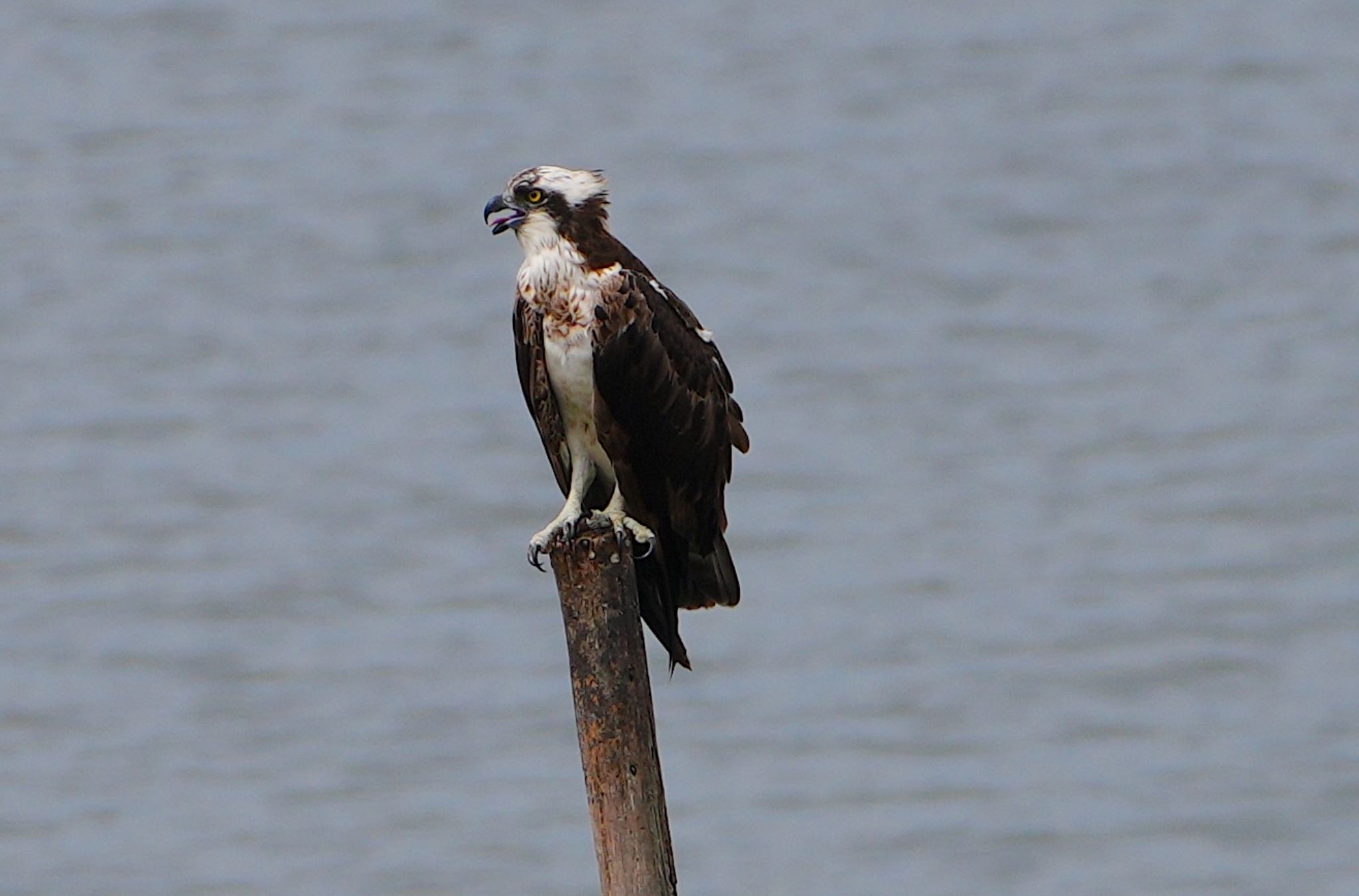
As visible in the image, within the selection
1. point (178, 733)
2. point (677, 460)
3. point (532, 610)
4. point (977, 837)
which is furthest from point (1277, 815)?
point (677, 460)

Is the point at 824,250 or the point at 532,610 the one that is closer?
the point at 532,610

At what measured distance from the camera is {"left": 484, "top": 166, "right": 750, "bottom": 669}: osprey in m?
6.72

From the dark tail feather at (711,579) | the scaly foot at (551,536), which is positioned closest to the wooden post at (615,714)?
the scaly foot at (551,536)

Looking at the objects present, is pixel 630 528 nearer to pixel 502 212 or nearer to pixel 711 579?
pixel 711 579

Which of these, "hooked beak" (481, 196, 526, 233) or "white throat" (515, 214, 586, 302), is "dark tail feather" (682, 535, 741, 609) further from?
"hooked beak" (481, 196, 526, 233)

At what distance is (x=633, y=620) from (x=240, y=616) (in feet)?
31.8

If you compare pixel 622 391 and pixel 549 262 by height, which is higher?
pixel 549 262

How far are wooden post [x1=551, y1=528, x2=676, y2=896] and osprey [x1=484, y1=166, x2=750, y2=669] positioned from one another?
0.41 metres

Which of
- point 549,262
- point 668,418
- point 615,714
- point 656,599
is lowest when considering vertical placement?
point 615,714

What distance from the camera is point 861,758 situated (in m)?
13.2

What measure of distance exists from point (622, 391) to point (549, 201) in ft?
1.78

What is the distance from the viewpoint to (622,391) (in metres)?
6.77

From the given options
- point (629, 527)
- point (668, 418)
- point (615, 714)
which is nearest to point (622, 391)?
point (668, 418)

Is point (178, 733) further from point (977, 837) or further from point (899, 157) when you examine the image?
point (899, 157)
